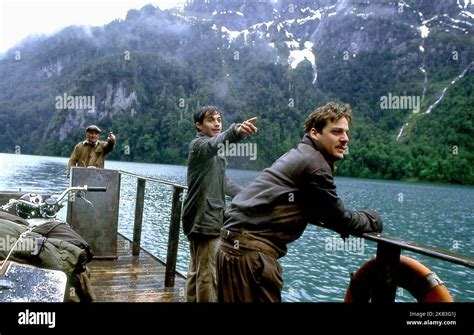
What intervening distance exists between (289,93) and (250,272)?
149 m

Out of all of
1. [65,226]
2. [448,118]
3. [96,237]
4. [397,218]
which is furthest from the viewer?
[448,118]

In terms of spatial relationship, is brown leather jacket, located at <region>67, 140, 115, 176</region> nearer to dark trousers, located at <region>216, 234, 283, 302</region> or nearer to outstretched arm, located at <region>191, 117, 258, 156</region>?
outstretched arm, located at <region>191, 117, 258, 156</region>

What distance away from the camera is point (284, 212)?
2.12 metres

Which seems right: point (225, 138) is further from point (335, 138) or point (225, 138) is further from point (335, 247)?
point (335, 247)

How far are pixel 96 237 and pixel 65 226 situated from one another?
2.76m

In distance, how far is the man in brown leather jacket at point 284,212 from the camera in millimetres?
2064

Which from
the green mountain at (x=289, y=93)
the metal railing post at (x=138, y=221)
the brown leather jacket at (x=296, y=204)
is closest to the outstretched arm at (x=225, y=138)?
the brown leather jacket at (x=296, y=204)

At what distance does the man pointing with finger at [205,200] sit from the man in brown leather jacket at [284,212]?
1.02m

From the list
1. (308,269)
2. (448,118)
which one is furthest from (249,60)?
(308,269)

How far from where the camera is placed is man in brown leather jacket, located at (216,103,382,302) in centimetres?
206

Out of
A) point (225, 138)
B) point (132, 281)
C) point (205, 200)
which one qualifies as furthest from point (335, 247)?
point (225, 138)

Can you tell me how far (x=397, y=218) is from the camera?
104 ft

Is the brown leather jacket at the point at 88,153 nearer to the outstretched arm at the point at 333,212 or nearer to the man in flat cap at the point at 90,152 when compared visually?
the man in flat cap at the point at 90,152

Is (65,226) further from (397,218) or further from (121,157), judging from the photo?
(121,157)
